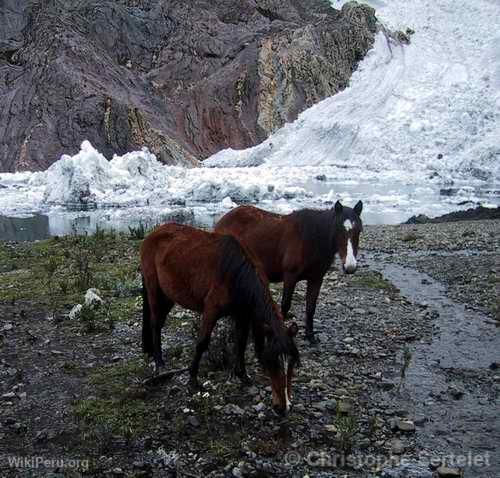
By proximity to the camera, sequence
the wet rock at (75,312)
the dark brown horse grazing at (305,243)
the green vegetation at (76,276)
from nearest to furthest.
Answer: the dark brown horse grazing at (305,243) < the wet rock at (75,312) < the green vegetation at (76,276)

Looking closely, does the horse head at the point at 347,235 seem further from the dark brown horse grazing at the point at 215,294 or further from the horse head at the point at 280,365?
the horse head at the point at 280,365

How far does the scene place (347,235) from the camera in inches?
220

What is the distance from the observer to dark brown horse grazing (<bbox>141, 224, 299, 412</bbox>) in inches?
155

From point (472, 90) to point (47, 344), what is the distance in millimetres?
44487

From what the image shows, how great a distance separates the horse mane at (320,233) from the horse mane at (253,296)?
56.0 inches

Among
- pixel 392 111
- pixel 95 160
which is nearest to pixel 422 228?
pixel 95 160

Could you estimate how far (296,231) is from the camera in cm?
606

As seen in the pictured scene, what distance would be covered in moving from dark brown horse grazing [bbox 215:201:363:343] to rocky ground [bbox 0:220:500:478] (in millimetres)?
714

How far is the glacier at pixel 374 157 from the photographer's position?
2588 cm

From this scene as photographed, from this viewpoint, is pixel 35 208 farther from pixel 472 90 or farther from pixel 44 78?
pixel 472 90

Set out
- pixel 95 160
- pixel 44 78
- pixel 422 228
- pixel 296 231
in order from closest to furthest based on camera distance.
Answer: pixel 296 231, pixel 422 228, pixel 95 160, pixel 44 78

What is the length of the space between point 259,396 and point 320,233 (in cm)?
200

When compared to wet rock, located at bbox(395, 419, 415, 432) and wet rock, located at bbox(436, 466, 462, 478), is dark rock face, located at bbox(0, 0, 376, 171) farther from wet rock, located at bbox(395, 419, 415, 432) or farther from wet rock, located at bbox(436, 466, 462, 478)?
wet rock, located at bbox(436, 466, 462, 478)

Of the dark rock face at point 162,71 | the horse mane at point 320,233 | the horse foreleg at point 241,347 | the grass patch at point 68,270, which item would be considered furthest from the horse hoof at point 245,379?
the dark rock face at point 162,71
